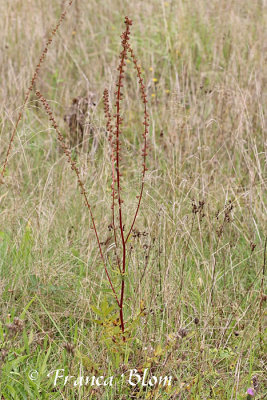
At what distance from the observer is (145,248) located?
2592mm

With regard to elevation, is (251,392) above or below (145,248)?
below

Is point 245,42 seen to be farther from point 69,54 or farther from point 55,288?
point 55,288

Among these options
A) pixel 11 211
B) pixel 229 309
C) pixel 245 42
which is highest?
pixel 245 42

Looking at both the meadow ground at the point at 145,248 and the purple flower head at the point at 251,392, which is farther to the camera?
the meadow ground at the point at 145,248

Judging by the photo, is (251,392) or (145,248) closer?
(251,392)

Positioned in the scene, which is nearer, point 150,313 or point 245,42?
point 150,313

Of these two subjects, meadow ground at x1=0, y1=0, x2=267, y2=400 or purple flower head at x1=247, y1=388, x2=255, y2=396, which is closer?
purple flower head at x1=247, y1=388, x2=255, y2=396

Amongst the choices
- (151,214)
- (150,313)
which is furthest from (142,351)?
(151,214)

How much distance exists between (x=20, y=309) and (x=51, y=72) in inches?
118

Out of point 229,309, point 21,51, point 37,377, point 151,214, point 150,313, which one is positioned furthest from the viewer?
point 21,51

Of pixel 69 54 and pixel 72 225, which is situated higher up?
pixel 69 54

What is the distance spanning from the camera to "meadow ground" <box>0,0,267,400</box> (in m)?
2.11

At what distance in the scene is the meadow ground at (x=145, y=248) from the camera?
2.11 m

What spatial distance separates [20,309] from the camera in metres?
2.48
